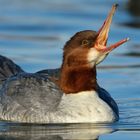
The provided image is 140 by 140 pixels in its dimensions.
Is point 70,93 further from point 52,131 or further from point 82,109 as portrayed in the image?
point 52,131

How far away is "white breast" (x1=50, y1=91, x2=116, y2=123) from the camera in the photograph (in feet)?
55.1

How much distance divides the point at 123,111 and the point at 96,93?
1.41 metres

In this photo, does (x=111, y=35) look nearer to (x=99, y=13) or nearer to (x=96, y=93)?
(x=99, y=13)

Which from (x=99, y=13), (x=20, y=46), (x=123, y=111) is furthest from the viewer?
(x=99, y=13)

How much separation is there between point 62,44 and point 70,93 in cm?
737

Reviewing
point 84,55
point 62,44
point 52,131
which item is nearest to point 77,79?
point 84,55

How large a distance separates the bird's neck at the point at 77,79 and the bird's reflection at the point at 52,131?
1.93 ft

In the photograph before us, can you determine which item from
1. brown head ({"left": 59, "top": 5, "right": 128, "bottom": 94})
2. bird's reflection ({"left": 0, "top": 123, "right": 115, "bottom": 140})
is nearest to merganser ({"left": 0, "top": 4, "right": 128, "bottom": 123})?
brown head ({"left": 59, "top": 5, "right": 128, "bottom": 94})

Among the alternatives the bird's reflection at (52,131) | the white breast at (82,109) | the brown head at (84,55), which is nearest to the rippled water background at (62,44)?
the bird's reflection at (52,131)

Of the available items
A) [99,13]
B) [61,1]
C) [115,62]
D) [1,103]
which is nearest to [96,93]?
[1,103]

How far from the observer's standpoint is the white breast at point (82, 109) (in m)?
16.8

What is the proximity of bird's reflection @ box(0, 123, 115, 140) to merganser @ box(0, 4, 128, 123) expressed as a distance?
145 mm

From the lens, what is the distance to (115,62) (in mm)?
22281

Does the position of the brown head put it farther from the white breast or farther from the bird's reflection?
the bird's reflection
